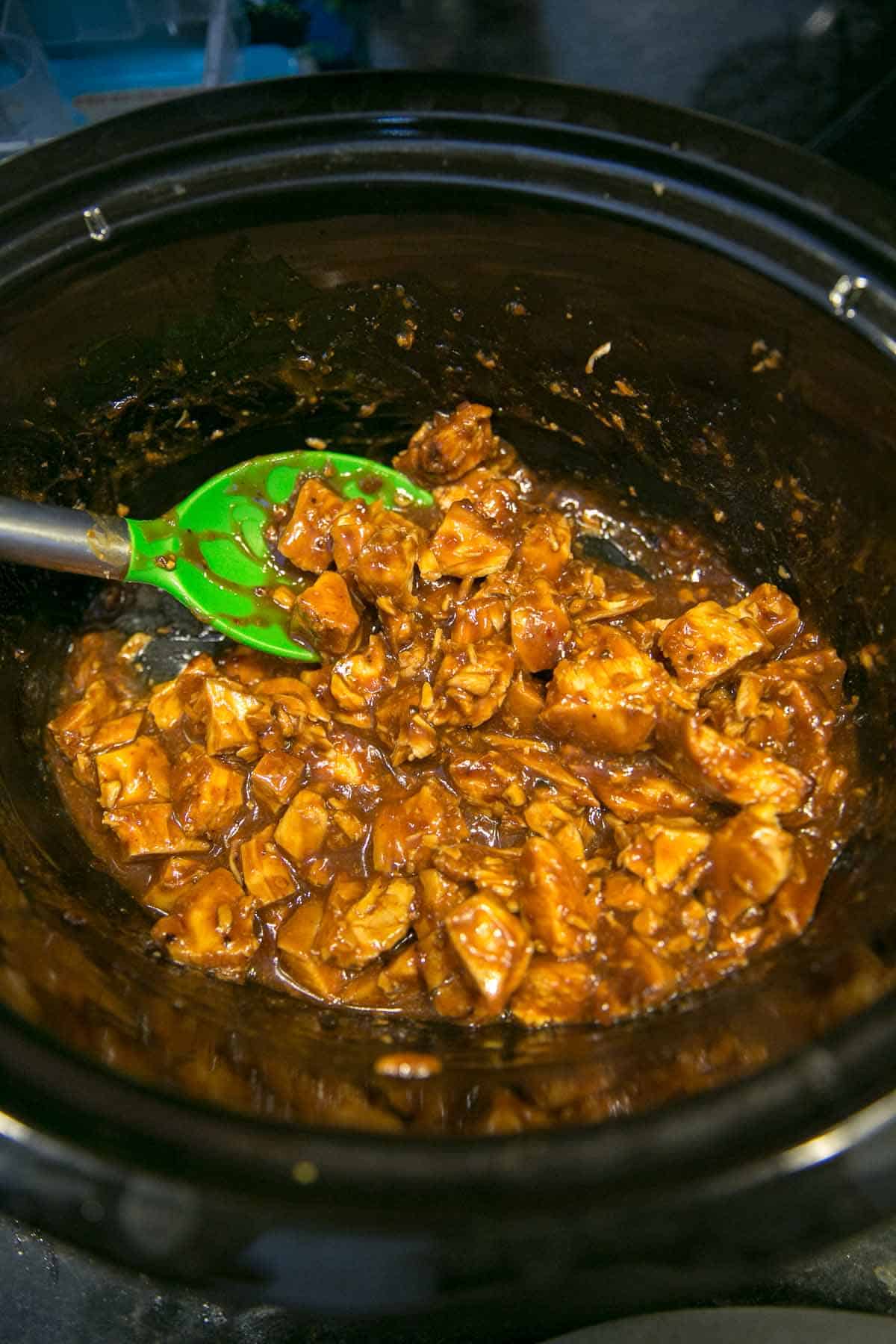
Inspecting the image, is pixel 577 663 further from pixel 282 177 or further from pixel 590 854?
pixel 282 177

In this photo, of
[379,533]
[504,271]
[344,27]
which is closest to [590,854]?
[379,533]

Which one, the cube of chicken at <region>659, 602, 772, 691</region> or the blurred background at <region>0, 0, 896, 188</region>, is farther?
the blurred background at <region>0, 0, 896, 188</region>

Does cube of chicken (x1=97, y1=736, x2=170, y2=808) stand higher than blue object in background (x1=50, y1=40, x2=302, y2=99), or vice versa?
blue object in background (x1=50, y1=40, x2=302, y2=99)

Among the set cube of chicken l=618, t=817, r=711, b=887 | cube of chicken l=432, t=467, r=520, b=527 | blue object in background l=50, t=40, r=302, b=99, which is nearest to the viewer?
cube of chicken l=618, t=817, r=711, b=887

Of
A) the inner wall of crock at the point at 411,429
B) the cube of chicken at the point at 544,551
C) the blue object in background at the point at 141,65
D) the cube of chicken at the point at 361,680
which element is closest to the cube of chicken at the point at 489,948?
the inner wall of crock at the point at 411,429

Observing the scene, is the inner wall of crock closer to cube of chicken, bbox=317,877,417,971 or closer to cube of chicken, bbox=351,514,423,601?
cube of chicken, bbox=317,877,417,971

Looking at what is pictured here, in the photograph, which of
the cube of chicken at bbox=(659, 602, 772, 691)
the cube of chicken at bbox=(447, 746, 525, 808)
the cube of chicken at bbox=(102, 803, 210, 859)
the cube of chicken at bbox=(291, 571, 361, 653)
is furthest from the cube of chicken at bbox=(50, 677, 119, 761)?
the cube of chicken at bbox=(659, 602, 772, 691)

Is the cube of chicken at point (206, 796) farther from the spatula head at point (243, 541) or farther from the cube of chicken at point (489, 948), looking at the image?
the cube of chicken at point (489, 948)

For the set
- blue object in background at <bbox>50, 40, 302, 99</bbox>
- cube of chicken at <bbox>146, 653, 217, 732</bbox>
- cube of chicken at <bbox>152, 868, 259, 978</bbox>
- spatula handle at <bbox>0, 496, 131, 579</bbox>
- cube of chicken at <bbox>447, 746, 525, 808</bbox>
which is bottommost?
cube of chicken at <bbox>152, 868, 259, 978</bbox>
